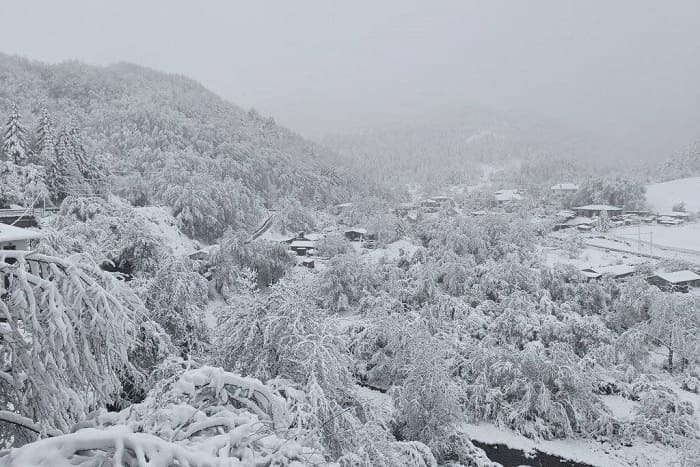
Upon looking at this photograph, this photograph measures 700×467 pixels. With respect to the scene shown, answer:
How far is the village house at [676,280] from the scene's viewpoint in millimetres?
27141

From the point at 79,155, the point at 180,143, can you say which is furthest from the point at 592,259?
the point at 180,143

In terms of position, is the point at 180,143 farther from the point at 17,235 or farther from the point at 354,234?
the point at 17,235

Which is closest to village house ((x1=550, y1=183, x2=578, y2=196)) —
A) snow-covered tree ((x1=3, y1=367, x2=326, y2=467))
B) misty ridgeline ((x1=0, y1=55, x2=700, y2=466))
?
Result: misty ridgeline ((x1=0, y1=55, x2=700, y2=466))

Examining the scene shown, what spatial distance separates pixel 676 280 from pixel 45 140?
41685 millimetres

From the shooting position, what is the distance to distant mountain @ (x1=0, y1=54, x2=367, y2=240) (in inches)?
1635

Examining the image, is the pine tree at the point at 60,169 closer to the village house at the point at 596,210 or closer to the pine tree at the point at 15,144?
the pine tree at the point at 15,144

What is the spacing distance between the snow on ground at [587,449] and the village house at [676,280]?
1604 centimetres

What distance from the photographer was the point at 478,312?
22.6 m

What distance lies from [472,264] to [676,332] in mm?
11199

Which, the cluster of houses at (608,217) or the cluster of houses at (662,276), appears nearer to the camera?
the cluster of houses at (662,276)

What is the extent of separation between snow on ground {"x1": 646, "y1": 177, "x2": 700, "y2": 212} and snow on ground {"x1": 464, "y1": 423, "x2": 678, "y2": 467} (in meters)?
58.4

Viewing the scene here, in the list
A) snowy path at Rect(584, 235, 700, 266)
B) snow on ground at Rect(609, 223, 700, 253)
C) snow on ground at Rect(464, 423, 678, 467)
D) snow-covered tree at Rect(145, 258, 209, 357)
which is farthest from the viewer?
snow on ground at Rect(609, 223, 700, 253)

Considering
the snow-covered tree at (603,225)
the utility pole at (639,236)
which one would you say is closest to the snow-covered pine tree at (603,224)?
the snow-covered tree at (603,225)

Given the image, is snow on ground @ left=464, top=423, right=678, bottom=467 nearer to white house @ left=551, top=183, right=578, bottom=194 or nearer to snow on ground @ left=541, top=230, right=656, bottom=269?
snow on ground @ left=541, top=230, right=656, bottom=269
